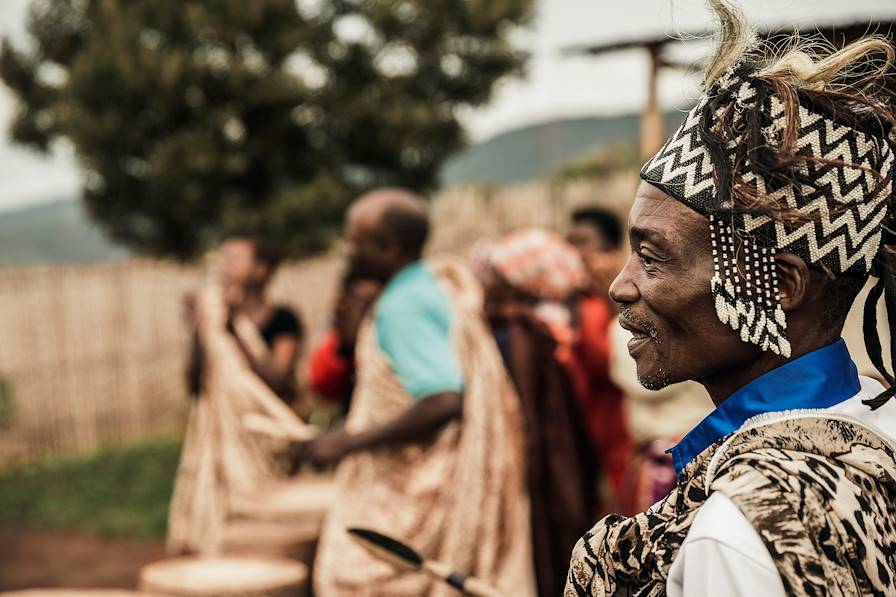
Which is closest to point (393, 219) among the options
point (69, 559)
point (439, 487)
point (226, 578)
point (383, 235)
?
point (383, 235)

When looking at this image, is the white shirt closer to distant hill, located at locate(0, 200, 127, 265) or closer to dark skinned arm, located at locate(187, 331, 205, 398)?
dark skinned arm, located at locate(187, 331, 205, 398)

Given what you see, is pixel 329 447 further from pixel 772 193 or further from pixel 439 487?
pixel 772 193

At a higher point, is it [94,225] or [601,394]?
[94,225]

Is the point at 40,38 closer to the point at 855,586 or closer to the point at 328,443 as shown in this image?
the point at 328,443

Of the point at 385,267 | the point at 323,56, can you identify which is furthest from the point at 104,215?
the point at 385,267

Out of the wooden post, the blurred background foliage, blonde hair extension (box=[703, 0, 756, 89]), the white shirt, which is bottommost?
the blurred background foliage

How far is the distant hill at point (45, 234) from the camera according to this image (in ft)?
51.5

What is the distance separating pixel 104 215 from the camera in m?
11.0

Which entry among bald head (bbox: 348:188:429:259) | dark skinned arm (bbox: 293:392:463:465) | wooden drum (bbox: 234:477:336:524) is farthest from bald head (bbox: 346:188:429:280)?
wooden drum (bbox: 234:477:336:524)

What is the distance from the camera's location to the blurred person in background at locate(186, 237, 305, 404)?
20.1 ft

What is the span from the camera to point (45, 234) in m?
21.9

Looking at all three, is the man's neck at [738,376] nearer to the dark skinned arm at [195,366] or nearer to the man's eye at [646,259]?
the man's eye at [646,259]

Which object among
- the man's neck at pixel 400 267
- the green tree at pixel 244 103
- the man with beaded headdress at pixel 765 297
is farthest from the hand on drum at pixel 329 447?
the green tree at pixel 244 103

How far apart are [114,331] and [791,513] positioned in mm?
11519
